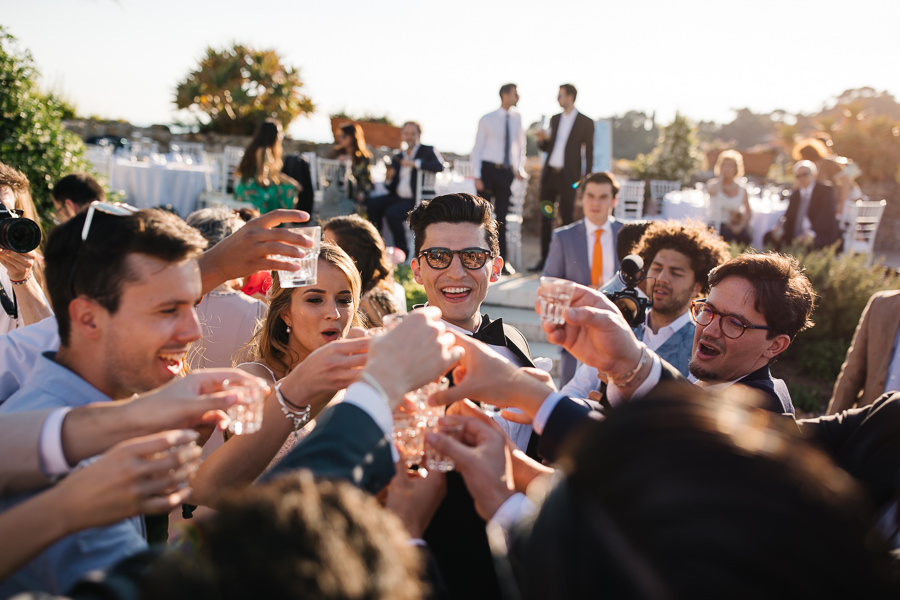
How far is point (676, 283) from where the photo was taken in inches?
147

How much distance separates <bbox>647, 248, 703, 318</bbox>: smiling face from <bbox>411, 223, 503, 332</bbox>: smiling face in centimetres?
124

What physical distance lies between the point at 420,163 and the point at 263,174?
3.12 metres

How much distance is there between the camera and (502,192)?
963cm

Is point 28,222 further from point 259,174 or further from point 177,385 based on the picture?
point 259,174

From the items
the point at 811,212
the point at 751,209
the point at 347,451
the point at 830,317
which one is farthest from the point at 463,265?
the point at 751,209

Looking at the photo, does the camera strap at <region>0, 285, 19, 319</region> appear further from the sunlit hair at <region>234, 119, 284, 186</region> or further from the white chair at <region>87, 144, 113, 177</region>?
the white chair at <region>87, 144, 113, 177</region>

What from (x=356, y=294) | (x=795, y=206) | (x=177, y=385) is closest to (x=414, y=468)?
(x=177, y=385)

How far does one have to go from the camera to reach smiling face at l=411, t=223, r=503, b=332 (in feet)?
9.75

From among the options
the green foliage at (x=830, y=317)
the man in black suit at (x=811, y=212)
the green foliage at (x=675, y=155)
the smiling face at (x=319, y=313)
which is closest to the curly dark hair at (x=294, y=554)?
the smiling face at (x=319, y=313)

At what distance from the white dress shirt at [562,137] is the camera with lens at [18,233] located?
7038mm

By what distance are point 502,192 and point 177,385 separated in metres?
8.52

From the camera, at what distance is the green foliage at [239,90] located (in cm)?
1554

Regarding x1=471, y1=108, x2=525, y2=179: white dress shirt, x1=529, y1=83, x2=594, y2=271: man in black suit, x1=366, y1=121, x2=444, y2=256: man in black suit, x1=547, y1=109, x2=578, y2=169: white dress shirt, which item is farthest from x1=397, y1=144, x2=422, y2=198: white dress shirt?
x1=547, y1=109, x2=578, y2=169: white dress shirt

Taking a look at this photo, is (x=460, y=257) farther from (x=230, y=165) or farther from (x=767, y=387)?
(x=230, y=165)
